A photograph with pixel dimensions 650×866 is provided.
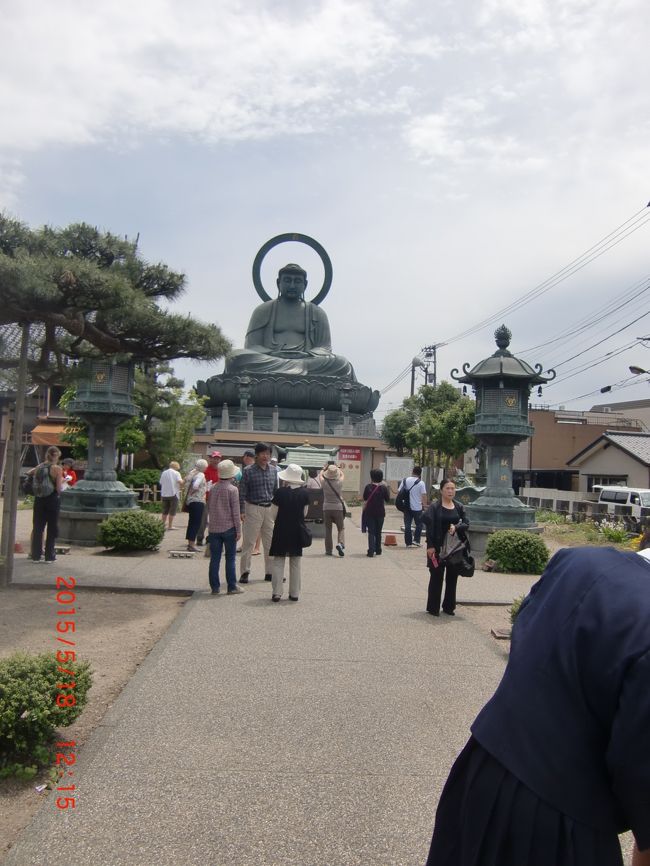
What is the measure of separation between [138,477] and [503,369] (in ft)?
39.6

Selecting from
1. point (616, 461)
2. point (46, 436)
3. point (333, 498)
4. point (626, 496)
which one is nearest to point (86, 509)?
point (333, 498)

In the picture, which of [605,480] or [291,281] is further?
[291,281]

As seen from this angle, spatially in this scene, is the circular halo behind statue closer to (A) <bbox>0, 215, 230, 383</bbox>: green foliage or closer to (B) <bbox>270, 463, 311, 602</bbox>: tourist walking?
(A) <bbox>0, 215, 230, 383</bbox>: green foliage

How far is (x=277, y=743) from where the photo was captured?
4.07 meters

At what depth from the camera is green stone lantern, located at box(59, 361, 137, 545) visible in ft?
40.4

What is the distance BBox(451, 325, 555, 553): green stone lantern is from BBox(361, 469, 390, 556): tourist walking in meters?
1.89

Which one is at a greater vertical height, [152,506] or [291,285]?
[291,285]

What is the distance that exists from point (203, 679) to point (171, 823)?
A: 6.44 ft

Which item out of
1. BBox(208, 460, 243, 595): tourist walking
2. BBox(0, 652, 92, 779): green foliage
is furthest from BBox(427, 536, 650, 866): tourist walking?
BBox(208, 460, 243, 595): tourist walking

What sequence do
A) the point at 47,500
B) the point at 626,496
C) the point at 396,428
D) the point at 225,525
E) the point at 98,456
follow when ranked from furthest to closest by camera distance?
the point at 396,428 < the point at 626,496 < the point at 98,456 < the point at 47,500 < the point at 225,525

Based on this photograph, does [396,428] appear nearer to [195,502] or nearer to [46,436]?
[46,436]

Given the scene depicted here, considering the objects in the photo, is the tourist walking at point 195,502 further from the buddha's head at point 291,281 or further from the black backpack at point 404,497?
the buddha's head at point 291,281

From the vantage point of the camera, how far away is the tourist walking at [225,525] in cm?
837

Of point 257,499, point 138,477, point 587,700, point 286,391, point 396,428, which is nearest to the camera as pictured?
point 587,700
